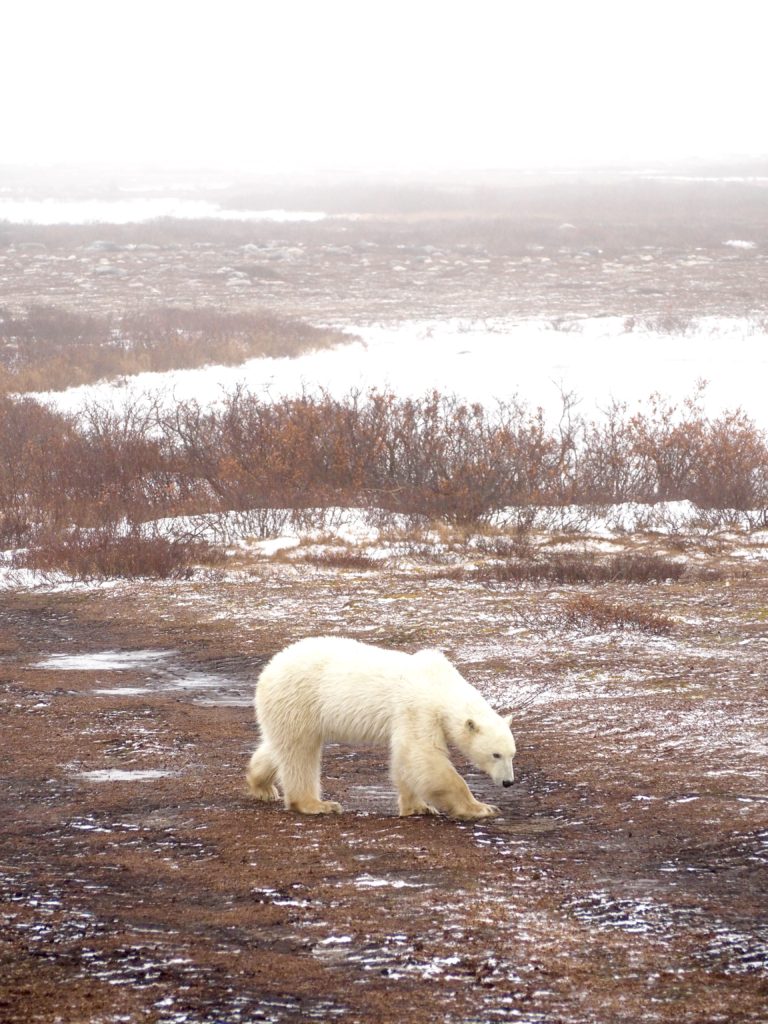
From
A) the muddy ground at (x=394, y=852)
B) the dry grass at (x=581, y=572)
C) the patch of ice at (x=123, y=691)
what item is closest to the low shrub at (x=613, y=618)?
the muddy ground at (x=394, y=852)

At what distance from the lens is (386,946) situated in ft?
13.3

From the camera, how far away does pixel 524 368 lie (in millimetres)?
23828

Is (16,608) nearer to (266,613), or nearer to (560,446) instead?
(266,613)

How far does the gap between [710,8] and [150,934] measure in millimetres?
213378

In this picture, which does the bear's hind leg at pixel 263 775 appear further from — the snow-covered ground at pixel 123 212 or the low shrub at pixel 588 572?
the snow-covered ground at pixel 123 212

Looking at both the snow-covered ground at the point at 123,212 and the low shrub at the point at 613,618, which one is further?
the snow-covered ground at the point at 123,212

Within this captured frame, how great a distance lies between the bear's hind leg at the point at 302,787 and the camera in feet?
18.9

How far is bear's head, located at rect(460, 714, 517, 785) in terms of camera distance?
5.48 metres

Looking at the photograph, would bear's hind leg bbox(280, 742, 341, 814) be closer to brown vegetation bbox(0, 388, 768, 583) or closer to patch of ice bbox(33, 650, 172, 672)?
patch of ice bbox(33, 650, 172, 672)

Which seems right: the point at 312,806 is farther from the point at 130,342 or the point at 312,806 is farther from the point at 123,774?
the point at 130,342

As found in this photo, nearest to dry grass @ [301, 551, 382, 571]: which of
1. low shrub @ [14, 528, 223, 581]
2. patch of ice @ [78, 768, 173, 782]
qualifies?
low shrub @ [14, 528, 223, 581]

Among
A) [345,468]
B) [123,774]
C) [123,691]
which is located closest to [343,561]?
[345,468]

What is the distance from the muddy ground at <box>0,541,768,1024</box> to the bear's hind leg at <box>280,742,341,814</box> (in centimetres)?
15

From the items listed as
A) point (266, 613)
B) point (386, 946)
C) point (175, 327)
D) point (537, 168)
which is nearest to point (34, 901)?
point (386, 946)
